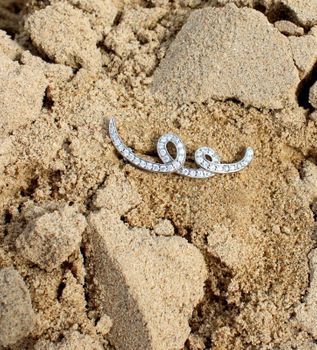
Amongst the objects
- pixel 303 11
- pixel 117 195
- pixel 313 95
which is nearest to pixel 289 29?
pixel 303 11

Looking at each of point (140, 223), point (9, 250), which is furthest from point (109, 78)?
point (9, 250)

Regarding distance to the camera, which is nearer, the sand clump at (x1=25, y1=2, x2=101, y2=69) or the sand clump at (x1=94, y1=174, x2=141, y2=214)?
the sand clump at (x1=94, y1=174, x2=141, y2=214)

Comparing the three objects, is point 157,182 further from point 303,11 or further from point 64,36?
point 303,11

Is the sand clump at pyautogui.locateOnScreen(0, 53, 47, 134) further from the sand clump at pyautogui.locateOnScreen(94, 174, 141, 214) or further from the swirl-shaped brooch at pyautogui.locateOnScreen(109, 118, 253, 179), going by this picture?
the sand clump at pyautogui.locateOnScreen(94, 174, 141, 214)

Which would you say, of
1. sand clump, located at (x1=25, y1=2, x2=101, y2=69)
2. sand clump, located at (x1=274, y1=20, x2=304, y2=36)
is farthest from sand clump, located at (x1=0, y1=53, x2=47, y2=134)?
sand clump, located at (x1=274, y1=20, x2=304, y2=36)

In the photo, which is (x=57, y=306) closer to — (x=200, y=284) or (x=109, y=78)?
(x=200, y=284)

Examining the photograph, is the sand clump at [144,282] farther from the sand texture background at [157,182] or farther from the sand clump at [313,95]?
the sand clump at [313,95]
